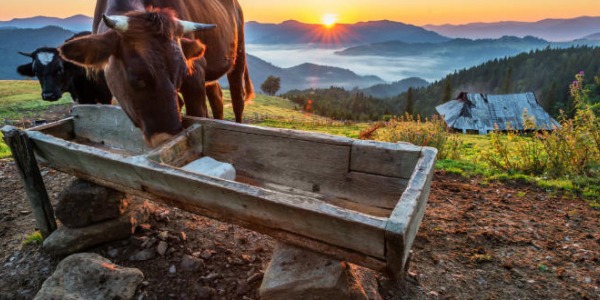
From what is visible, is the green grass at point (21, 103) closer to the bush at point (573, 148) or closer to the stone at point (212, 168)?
the stone at point (212, 168)

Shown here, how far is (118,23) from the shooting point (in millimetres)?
2807

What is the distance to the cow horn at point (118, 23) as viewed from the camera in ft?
9.02

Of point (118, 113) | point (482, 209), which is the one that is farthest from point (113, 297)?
point (482, 209)

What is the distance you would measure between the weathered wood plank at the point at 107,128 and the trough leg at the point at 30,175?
3.60ft

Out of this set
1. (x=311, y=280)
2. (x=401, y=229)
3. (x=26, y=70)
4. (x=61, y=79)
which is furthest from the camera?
(x=26, y=70)

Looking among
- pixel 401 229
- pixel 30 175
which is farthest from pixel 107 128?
pixel 401 229

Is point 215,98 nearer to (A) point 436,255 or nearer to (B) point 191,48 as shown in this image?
(B) point 191,48

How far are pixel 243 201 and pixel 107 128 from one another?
10.3 feet

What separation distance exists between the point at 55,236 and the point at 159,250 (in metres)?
0.99

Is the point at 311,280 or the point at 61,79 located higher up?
the point at 61,79

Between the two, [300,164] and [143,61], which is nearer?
[143,61]

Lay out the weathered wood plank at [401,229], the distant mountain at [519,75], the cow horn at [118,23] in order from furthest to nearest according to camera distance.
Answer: the distant mountain at [519,75] → the cow horn at [118,23] → the weathered wood plank at [401,229]

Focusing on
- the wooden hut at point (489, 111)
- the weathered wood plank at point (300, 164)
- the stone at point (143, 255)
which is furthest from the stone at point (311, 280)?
the wooden hut at point (489, 111)

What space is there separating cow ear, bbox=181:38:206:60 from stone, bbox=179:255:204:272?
1958 mm
